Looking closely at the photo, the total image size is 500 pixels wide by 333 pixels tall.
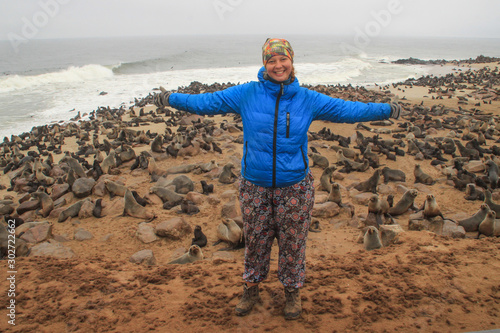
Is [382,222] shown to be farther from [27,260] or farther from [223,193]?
[27,260]

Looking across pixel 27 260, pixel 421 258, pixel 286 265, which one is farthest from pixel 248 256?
pixel 27 260

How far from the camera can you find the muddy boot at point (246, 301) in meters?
2.96

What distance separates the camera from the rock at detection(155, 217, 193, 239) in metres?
5.17

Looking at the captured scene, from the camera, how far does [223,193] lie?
22.3 feet

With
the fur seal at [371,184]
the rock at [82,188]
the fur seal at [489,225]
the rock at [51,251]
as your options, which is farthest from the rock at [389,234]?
the rock at [82,188]

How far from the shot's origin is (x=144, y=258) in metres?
4.50

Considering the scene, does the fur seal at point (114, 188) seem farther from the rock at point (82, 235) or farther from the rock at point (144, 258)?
the rock at point (144, 258)

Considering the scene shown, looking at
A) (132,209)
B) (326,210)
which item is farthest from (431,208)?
(132,209)

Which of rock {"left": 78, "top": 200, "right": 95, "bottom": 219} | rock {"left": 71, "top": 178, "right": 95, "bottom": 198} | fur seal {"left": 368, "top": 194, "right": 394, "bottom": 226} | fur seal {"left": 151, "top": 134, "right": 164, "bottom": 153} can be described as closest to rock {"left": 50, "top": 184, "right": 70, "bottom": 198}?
rock {"left": 71, "top": 178, "right": 95, "bottom": 198}

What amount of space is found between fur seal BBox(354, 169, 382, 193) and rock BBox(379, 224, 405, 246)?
2.19m

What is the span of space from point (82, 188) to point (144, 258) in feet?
10.9

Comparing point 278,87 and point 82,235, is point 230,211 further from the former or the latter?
point 278,87

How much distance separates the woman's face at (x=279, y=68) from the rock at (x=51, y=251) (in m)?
3.98

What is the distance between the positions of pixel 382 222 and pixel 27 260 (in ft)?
17.4
